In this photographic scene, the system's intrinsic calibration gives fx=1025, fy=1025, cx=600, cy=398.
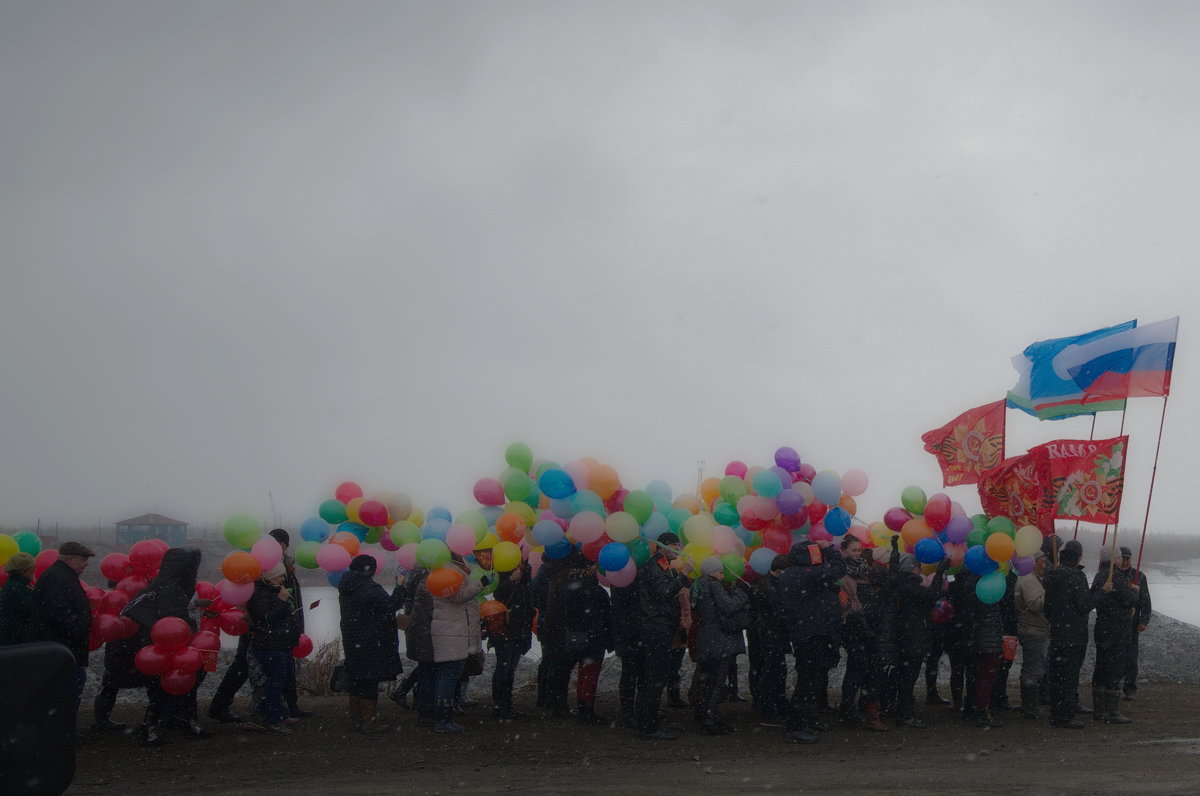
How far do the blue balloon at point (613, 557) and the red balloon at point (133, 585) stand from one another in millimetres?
3907

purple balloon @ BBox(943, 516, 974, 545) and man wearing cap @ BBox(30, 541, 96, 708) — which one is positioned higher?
purple balloon @ BBox(943, 516, 974, 545)

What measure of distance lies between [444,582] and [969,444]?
545 centimetres

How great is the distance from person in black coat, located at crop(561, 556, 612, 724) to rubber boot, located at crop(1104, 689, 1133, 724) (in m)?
4.44

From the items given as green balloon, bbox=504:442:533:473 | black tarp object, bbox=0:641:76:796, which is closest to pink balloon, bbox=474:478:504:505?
green balloon, bbox=504:442:533:473

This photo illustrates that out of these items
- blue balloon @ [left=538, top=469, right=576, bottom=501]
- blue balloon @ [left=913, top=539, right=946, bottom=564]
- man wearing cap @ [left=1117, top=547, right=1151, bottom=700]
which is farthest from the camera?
man wearing cap @ [left=1117, top=547, right=1151, bottom=700]

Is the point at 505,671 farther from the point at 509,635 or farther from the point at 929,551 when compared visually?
the point at 929,551

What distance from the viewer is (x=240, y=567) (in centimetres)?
822

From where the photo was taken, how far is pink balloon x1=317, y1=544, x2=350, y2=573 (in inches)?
351

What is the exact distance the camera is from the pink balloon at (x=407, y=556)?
29.0 feet

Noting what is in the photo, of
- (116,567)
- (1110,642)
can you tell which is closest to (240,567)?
(116,567)

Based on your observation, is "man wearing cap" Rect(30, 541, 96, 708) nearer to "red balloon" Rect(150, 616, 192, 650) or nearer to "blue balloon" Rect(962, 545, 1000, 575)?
"red balloon" Rect(150, 616, 192, 650)

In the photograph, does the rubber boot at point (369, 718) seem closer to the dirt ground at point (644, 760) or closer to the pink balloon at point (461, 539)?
the dirt ground at point (644, 760)

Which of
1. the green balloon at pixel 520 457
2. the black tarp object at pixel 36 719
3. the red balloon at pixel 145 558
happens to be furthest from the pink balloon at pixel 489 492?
the black tarp object at pixel 36 719

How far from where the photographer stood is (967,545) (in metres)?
8.95
